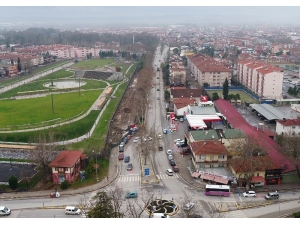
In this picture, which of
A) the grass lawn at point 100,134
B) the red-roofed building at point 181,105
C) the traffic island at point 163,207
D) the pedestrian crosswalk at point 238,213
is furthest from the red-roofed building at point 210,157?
the red-roofed building at point 181,105

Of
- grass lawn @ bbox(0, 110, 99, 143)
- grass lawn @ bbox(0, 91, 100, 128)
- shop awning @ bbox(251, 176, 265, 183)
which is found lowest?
shop awning @ bbox(251, 176, 265, 183)

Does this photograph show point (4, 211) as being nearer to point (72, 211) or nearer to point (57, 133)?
point (72, 211)

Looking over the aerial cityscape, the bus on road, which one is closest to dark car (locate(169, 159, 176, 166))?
the aerial cityscape

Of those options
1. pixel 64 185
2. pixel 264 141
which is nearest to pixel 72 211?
pixel 64 185

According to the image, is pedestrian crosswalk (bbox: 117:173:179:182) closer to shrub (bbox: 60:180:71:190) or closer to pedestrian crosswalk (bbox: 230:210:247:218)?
shrub (bbox: 60:180:71:190)

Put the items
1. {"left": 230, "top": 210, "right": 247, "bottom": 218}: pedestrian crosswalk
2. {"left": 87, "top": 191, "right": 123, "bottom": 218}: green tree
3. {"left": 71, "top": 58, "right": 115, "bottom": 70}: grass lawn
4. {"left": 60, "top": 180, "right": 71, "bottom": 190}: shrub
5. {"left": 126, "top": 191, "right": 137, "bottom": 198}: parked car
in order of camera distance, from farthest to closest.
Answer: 1. {"left": 71, "top": 58, "right": 115, "bottom": 70}: grass lawn
2. {"left": 60, "top": 180, "right": 71, "bottom": 190}: shrub
3. {"left": 126, "top": 191, "right": 137, "bottom": 198}: parked car
4. {"left": 230, "top": 210, "right": 247, "bottom": 218}: pedestrian crosswalk
5. {"left": 87, "top": 191, "right": 123, "bottom": 218}: green tree

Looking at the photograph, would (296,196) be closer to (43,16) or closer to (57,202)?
(57,202)

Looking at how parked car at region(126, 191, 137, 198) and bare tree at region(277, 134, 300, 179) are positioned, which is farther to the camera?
bare tree at region(277, 134, 300, 179)

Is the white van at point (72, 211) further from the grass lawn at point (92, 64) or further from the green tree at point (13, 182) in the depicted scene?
the grass lawn at point (92, 64)
